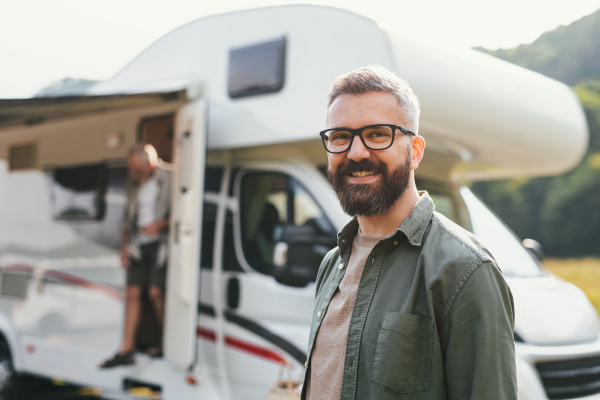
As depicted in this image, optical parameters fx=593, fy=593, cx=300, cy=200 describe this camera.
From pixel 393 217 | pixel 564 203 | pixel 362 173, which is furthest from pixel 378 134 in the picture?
pixel 564 203

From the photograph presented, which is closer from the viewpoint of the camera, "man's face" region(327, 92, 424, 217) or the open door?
"man's face" region(327, 92, 424, 217)

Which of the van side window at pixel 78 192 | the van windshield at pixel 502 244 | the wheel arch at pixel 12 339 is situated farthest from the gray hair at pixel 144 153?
the van windshield at pixel 502 244

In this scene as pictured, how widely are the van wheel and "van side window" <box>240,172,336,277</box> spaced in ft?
9.14

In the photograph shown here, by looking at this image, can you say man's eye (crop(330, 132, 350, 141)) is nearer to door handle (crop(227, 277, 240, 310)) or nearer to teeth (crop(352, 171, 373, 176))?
teeth (crop(352, 171, 373, 176))

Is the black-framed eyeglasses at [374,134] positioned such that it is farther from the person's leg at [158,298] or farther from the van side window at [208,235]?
the person's leg at [158,298]

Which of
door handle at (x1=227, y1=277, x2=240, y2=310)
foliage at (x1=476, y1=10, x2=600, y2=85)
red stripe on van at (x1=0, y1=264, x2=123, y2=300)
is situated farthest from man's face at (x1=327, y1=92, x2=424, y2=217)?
foliage at (x1=476, y1=10, x2=600, y2=85)

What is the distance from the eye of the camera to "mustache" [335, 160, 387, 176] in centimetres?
161

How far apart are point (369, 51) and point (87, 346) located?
3.24 meters

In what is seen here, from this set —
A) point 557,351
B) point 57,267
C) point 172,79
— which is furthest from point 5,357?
point 557,351

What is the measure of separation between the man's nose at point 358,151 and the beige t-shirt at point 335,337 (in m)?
0.25

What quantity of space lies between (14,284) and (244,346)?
101 inches

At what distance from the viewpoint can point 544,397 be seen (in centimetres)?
291

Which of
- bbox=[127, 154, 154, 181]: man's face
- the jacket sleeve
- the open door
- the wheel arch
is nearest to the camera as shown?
the jacket sleeve

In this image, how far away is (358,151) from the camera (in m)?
1.61
